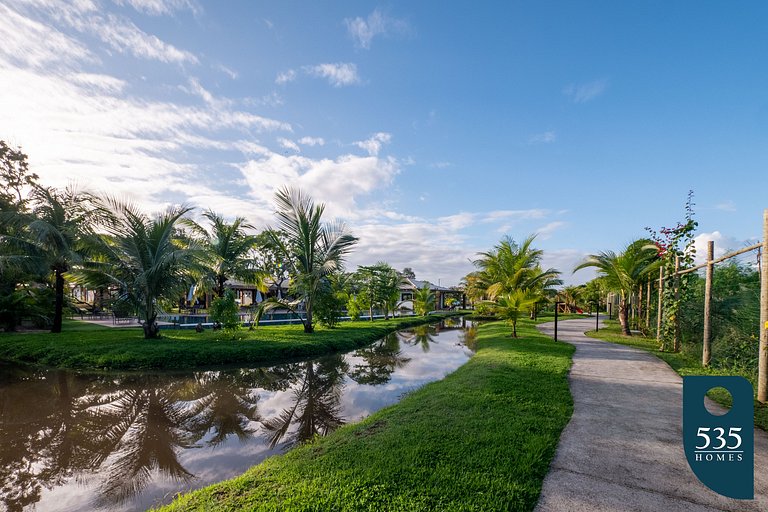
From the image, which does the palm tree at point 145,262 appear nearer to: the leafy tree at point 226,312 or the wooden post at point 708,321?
the leafy tree at point 226,312

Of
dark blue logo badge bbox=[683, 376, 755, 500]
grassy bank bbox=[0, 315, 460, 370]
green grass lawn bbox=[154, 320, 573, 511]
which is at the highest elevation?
dark blue logo badge bbox=[683, 376, 755, 500]

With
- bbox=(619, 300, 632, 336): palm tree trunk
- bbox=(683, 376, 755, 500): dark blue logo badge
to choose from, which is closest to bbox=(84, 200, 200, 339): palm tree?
bbox=(683, 376, 755, 500): dark blue logo badge

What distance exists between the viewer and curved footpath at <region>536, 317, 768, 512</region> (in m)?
2.75

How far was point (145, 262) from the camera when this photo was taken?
11727mm

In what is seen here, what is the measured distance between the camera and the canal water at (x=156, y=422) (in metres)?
3.61

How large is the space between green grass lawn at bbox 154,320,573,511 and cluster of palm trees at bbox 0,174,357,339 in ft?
29.0

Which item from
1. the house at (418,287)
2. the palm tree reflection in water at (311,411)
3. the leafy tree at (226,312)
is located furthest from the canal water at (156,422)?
the house at (418,287)

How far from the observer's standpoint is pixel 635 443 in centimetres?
383

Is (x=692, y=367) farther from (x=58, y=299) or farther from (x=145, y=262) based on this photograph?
(x=58, y=299)

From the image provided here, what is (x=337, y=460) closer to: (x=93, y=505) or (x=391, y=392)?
(x=93, y=505)

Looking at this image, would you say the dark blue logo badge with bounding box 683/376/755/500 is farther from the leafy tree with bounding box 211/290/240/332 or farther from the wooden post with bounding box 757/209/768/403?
the leafy tree with bounding box 211/290/240/332

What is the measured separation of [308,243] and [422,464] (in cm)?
1089

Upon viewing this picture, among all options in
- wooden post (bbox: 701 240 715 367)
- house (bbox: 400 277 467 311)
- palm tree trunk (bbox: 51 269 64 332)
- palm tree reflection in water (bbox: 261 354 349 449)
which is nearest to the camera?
palm tree reflection in water (bbox: 261 354 349 449)

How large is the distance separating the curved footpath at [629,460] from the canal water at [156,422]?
10.6 feet
